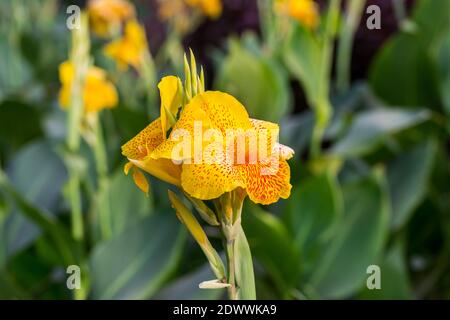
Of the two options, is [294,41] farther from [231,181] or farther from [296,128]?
[231,181]

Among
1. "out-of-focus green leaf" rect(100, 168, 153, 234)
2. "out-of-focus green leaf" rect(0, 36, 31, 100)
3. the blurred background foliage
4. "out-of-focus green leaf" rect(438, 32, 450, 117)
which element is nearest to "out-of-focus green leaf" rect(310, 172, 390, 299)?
the blurred background foliage

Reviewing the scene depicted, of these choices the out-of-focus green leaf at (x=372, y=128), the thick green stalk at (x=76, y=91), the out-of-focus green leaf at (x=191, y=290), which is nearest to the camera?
the out-of-focus green leaf at (x=191, y=290)

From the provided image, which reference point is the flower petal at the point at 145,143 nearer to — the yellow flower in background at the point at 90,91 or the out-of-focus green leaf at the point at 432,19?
the yellow flower in background at the point at 90,91

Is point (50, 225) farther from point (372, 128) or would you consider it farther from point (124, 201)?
point (372, 128)

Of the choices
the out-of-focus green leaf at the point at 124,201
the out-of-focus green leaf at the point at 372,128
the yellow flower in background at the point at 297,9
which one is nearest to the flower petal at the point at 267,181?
the out-of-focus green leaf at the point at 124,201
